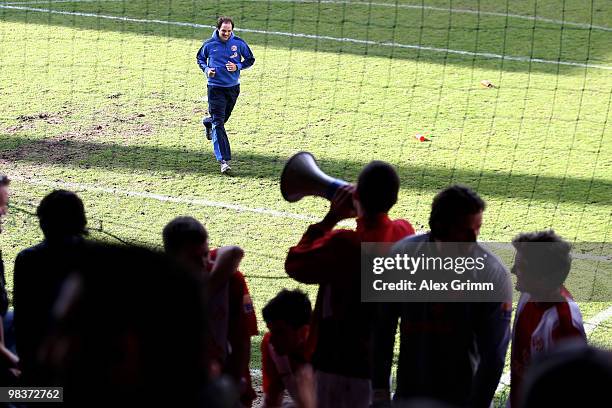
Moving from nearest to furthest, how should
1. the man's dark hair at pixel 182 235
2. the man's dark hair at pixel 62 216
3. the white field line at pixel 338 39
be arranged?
the man's dark hair at pixel 182 235, the man's dark hair at pixel 62 216, the white field line at pixel 338 39

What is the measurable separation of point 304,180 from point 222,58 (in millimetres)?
6301

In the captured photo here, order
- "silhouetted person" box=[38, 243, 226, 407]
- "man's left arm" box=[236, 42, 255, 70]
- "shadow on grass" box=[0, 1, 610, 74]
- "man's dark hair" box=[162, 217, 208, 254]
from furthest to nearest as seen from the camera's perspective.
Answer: "shadow on grass" box=[0, 1, 610, 74] < "man's left arm" box=[236, 42, 255, 70] < "man's dark hair" box=[162, 217, 208, 254] < "silhouetted person" box=[38, 243, 226, 407]

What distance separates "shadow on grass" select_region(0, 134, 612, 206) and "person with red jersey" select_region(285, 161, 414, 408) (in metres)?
5.95

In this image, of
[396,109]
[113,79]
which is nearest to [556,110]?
[396,109]

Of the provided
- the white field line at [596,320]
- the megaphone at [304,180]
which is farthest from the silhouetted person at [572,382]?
the white field line at [596,320]

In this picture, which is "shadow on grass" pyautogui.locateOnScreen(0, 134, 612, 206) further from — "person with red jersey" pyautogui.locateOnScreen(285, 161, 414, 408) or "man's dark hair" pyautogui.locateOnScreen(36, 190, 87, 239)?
"man's dark hair" pyautogui.locateOnScreen(36, 190, 87, 239)

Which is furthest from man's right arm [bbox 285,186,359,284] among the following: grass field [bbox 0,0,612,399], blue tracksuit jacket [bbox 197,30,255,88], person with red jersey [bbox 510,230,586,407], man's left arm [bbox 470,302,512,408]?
blue tracksuit jacket [bbox 197,30,255,88]

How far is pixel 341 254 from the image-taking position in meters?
4.20

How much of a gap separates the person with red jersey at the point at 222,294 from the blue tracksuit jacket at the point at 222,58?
648 cm

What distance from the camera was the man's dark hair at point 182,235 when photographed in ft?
13.3

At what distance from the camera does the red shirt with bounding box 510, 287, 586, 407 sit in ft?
13.8

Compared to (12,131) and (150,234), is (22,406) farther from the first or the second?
(12,131)

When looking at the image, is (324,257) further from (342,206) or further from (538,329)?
(538,329)

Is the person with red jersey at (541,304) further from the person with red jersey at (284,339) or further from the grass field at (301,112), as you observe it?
the grass field at (301,112)
